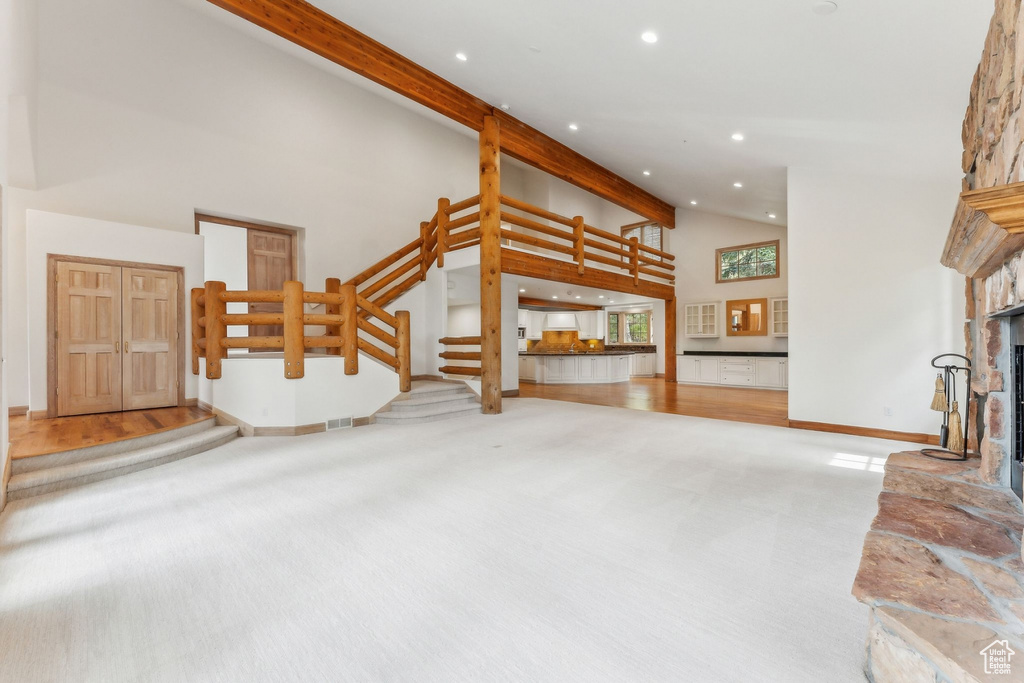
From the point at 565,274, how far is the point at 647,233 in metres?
5.74

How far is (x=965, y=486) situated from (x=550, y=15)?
4.81 meters

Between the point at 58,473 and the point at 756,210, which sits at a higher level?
the point at 756,210

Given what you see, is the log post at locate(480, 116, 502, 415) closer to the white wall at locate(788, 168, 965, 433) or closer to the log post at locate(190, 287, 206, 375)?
the log post at locate(190, 287, 206, 375)

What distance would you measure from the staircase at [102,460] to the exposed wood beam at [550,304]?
27.4ft

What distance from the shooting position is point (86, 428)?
4605 mm

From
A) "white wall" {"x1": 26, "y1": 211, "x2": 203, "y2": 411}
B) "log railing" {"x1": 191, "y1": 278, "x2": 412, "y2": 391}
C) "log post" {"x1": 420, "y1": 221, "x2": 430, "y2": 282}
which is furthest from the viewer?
"log post" {"x1": 420, "y1": 221, "x2": 430, "y2": 282}

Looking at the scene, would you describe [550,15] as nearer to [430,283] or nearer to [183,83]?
[430,283]

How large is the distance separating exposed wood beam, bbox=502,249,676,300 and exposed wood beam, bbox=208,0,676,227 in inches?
63.8

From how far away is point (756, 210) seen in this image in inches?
358

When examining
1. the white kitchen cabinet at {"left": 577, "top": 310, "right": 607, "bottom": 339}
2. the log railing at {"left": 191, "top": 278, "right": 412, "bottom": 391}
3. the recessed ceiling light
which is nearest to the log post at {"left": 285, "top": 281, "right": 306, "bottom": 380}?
the log railing at {"left": 191, "top": 278, "right": 412, "bottom": 391}

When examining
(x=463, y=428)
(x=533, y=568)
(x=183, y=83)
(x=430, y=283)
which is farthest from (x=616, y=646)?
(x=183, y=83)

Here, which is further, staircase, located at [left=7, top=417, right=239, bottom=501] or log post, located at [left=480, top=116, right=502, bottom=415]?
log post, located at [left=480, top=116, right=502, bottom=415]

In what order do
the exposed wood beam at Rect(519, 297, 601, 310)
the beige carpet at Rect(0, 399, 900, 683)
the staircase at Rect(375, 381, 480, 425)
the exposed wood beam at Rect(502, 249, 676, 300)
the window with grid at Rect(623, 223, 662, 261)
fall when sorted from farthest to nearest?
the window with grid at Rect(623, 223, 662, 261), the exposed wood beam at Rect(519, 297, 601, 310), the exposed wood beam at Rect(502, 249, 676, 300), the staircase at Rect(375, 381, 480, 425), the beige carpet at Rect(0, 399, 900, 683)

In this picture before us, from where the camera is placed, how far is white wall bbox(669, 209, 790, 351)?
406 inches
